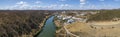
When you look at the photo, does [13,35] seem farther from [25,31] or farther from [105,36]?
[105,36]

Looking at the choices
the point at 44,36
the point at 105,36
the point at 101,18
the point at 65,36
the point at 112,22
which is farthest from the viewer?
the point at 101,18

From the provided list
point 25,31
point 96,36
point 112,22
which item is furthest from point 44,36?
point 112,22

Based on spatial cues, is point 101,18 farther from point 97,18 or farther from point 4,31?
point 4,31

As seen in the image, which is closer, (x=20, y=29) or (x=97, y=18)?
(x=20, y=29)

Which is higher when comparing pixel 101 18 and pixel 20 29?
pixel 20 29

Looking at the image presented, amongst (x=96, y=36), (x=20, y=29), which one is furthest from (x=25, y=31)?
(x=96, y=36)

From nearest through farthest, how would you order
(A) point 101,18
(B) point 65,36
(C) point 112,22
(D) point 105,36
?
(D) point 105,36, (B) point 65,36, (C) point 112,22, (A) point 101,18

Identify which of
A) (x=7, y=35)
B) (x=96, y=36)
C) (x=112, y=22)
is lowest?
(x=112, y=22)

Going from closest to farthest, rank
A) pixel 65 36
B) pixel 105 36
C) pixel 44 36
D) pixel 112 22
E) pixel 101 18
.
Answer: pixel 105 36 < pixel 65 36 < pixel 44 36 < pixel 112 22 < pixel 101 18

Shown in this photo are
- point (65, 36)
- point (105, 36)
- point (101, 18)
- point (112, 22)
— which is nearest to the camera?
point (105, 36)

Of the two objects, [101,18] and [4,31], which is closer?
[4,31]
